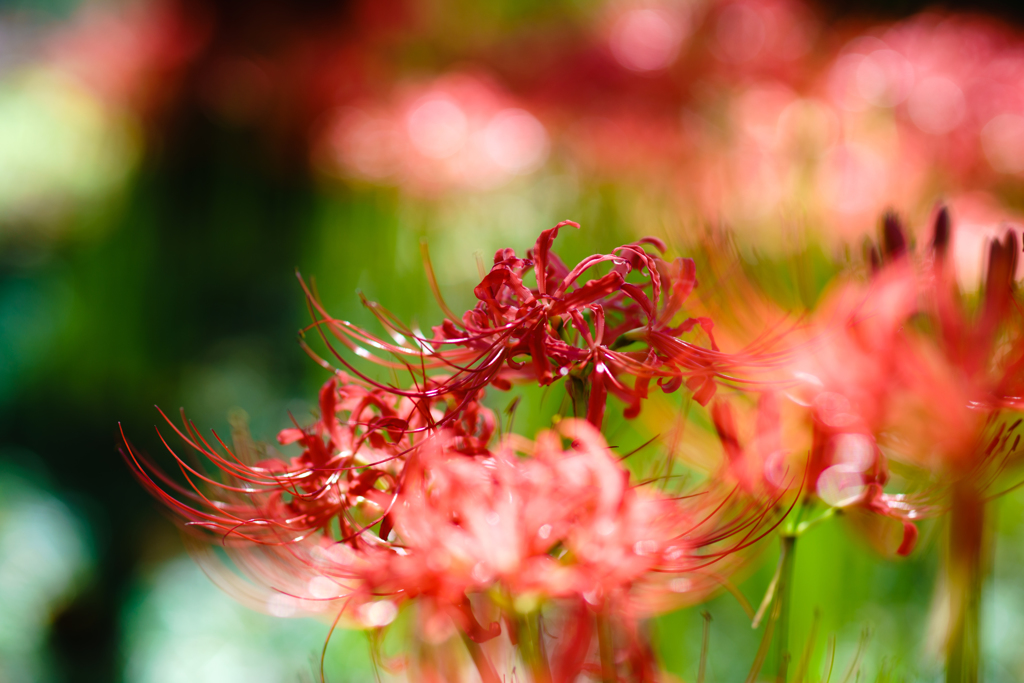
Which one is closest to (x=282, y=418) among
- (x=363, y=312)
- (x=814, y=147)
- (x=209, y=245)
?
(x=363, y=312)

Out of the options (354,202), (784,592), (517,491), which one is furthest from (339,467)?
(354,202)

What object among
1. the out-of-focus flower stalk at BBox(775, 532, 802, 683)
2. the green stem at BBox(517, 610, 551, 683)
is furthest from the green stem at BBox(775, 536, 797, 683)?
the green stem at BBox(517, 610, 551, 683)

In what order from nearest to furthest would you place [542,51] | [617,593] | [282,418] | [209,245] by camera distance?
[617,593], [282,418], [209,245], [542,51]

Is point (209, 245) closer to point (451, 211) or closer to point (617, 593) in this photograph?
point (451, 211)

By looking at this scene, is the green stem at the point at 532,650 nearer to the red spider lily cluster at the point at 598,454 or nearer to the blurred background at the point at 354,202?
the red spider lily cluster at the point at 598,454

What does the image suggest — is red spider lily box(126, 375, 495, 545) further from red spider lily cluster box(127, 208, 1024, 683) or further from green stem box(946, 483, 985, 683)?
green stem box(946, 483, 985, 683)

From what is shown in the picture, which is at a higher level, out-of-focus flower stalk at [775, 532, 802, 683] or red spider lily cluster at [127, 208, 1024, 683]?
red spider lily cluster at [127, 208, 1024, 683]

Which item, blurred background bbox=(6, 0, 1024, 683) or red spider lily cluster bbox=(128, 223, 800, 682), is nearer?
red spider lily cluster bbox=(128, 223, 800, 682)
